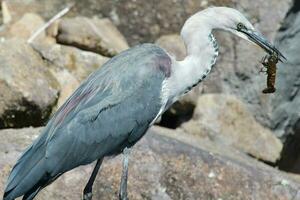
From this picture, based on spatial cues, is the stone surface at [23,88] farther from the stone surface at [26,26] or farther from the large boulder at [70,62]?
the stone surface at [26,26]

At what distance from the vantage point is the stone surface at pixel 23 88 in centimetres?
691

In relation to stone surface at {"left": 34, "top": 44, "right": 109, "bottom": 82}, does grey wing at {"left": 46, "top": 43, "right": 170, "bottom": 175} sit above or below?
above

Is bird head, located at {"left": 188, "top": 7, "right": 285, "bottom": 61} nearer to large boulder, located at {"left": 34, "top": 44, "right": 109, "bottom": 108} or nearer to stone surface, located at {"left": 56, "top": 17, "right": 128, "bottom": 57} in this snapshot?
large boulder, located at {"left": 34, "top": 44, "right": 109, "bottom": 108}

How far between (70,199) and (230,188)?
118 centimetres

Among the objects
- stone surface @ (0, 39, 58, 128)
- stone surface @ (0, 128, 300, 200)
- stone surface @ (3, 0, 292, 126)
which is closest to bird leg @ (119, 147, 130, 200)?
stone surface @ (0, 128, 300, 200)

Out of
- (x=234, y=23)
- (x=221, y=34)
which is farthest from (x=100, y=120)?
(x=221, y=34)

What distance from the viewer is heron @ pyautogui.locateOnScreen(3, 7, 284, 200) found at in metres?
5.33

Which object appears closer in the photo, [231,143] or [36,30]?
[231,143]

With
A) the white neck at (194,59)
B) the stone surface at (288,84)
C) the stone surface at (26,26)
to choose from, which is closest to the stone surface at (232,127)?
the stone surface at (288,84)

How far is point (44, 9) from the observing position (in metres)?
9.23

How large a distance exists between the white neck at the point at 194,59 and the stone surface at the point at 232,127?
2338 mm

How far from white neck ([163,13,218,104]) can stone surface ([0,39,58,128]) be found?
5.39 feet

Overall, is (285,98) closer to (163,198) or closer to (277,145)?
(277,145)

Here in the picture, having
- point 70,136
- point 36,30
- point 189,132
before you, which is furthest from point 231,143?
point 70,136
